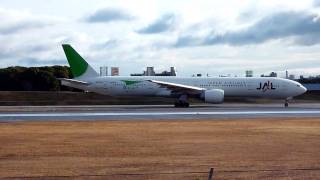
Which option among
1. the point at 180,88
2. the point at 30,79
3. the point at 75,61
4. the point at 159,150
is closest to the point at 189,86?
the point at 180,88

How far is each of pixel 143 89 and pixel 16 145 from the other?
34370 mm

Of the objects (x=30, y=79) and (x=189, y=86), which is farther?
(x=30, y=79)

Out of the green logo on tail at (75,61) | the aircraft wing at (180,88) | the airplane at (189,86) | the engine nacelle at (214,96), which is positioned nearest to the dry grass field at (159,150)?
the engine nacelle at (214,96)

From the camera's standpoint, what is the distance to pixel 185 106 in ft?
165

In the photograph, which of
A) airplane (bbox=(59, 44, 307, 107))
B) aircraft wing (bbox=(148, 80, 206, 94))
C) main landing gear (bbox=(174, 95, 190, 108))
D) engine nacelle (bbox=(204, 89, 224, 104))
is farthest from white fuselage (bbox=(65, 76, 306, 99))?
engine nacelle (bbox=(204, 89, 224, 104))

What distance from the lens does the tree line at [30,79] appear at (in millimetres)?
84625

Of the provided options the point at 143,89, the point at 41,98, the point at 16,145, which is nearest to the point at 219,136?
the point at 16,145

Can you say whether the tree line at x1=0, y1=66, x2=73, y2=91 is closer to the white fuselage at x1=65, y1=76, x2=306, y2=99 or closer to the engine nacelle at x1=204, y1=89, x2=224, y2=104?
the white fuselage at x1=65, y1=76, x2=306, y2=99

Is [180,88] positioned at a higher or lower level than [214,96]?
higher

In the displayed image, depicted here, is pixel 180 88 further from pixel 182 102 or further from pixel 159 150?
pixel 159 150

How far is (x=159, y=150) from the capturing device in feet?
59.6

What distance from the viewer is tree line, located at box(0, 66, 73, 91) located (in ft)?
278

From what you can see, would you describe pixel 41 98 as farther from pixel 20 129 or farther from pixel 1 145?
pixel 1 145

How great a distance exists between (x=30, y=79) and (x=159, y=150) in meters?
70.5
